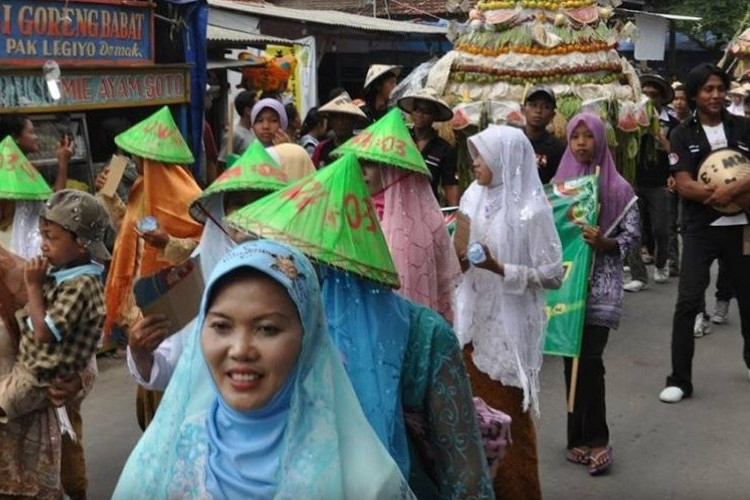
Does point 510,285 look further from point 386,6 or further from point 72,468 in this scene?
point 386,6

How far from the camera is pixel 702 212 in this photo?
719 cm

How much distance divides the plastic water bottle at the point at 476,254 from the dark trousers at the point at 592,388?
1197mm

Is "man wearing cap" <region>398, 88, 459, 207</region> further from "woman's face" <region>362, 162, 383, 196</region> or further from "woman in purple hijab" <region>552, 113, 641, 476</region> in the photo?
"woman's face" <region>362, 162, 383, 196</region>

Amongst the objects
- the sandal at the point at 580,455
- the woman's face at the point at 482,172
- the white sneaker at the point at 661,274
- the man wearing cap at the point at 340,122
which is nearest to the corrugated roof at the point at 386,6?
the white sneaker at the point at 661,274

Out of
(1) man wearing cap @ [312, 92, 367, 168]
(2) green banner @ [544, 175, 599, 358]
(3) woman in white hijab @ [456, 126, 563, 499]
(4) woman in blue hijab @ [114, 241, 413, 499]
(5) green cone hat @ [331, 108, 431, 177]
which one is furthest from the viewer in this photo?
(1) man wearing cap @ [312, 92, 367, 168]

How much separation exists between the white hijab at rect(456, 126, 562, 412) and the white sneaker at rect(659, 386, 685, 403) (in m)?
2.22

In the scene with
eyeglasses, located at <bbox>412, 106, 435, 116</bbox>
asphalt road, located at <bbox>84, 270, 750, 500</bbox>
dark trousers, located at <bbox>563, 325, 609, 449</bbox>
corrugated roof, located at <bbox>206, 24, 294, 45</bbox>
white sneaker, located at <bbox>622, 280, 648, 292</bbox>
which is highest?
corrugated roof, located at <bbox>206, 24, 294, 45</bbox>

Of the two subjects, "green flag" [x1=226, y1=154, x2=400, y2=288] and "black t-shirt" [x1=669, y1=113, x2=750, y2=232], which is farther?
"black t-shirt" [x1=669, y1=113, x2=750, y2=232]

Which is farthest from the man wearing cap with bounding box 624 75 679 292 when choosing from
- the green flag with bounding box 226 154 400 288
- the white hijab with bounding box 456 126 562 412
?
the green flag with bounding box 226 154 400 288

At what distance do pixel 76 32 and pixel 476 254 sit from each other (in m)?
5.00

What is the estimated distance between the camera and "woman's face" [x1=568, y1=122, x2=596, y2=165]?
248 inches

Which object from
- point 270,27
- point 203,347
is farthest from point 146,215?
point 270,27

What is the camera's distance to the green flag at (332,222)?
122 inches

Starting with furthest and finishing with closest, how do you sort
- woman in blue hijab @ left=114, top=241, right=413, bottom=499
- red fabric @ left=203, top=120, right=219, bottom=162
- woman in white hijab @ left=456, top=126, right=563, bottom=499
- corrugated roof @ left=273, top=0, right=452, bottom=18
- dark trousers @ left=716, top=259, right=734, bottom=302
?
1. corrugated roof @ left=273, top=0, right=452, bottom=18
2. red fabric @ left=203, top=120, right=219, bottom=162
3. dark trousers @ left=716, top=259, right=734, bottom=302
4. woman in white hijab @ left=456, top=126, right=563, bottom=499
5. woman in blue hijab @ left=114, top=241, right=413, bottom=499
